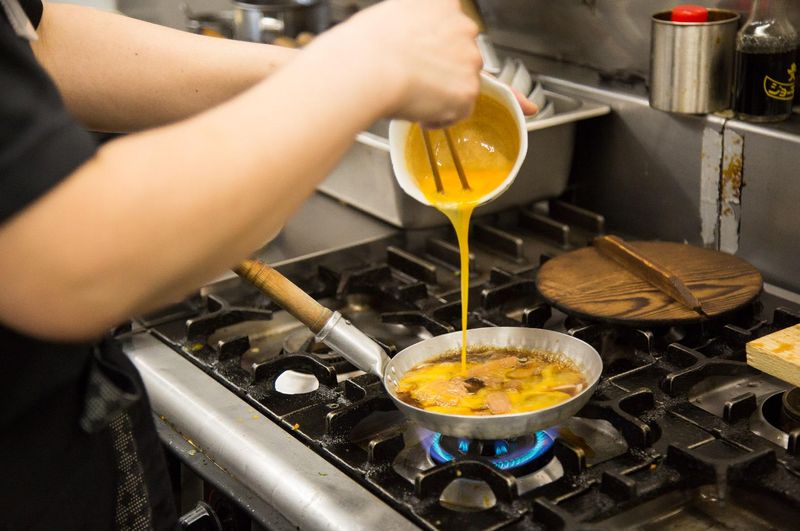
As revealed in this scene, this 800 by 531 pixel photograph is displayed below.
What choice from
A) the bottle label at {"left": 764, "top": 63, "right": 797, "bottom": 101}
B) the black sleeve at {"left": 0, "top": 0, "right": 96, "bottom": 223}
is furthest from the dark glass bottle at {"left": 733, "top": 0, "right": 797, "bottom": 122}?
the black sleeve at {"left": 0, "top": 0, "right": 96, "bottom": 223}

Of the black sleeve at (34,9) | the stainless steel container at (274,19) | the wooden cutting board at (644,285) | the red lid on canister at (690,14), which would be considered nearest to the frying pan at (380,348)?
the wooden cutting board at (644,285)

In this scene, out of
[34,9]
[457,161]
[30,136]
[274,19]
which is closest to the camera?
[30,136]

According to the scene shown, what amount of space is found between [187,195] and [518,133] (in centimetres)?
57

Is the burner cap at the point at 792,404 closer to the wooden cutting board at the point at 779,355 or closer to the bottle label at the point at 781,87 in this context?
the wooden cutting board at the point at 779,355

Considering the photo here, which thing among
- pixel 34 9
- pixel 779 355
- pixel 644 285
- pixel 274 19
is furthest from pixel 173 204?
pixel 274 19

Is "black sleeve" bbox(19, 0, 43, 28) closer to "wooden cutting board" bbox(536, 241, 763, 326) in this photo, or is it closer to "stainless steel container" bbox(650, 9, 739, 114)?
"wooden cutting board" bbox(536, 241, 763, 326)

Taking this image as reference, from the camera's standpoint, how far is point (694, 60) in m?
1.54

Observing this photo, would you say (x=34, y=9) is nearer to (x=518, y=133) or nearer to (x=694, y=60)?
(x=518, y=133)

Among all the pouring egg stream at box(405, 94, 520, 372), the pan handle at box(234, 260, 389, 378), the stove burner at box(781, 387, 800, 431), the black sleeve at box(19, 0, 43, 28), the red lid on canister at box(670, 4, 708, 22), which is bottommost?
the stove burner at box(781, 387, 800, 431)

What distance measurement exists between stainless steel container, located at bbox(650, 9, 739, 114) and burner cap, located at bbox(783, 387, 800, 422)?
530 mm

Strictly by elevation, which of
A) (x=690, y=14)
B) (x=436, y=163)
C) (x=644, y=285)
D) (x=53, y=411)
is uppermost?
(x=690, y=14)

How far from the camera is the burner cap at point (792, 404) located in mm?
1174

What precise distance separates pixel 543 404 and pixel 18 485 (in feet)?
1.71

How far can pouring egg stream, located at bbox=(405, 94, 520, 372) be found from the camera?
3.93 feet
